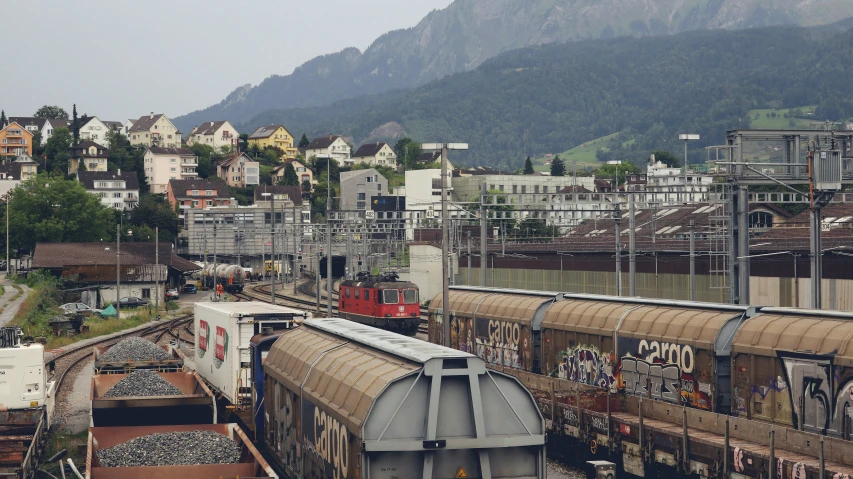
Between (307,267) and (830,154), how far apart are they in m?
122

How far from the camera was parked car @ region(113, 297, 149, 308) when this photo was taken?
271 feet

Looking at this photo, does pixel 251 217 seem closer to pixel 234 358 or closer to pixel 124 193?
pixel 124 193

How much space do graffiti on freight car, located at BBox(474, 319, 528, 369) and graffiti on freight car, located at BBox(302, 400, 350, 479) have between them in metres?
14.2

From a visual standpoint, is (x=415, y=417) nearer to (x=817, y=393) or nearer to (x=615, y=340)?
(x=817, y=393)

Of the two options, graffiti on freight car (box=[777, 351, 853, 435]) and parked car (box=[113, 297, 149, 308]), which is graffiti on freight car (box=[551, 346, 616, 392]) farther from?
parked car (box=[113, 297, 149, 308])

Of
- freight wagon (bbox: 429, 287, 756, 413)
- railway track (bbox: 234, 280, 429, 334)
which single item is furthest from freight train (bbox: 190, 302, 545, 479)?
railway track (bbox: 234, 280, 429, 334)

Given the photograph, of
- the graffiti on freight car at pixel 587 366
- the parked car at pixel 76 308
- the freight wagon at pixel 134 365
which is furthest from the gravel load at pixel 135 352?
the parked car at pixel 76 308

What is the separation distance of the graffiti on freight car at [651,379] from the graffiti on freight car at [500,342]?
612 cm

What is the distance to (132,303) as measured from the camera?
83125 millimetres

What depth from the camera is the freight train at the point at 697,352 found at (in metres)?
19.3

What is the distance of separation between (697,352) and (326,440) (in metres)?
9.87

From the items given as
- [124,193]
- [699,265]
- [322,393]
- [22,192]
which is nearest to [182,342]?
[699,265]

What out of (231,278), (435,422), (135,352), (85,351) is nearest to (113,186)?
(231,278)

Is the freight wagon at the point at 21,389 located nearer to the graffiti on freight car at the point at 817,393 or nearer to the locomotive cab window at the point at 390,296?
the graffiti on freight car at the point at 817,393
